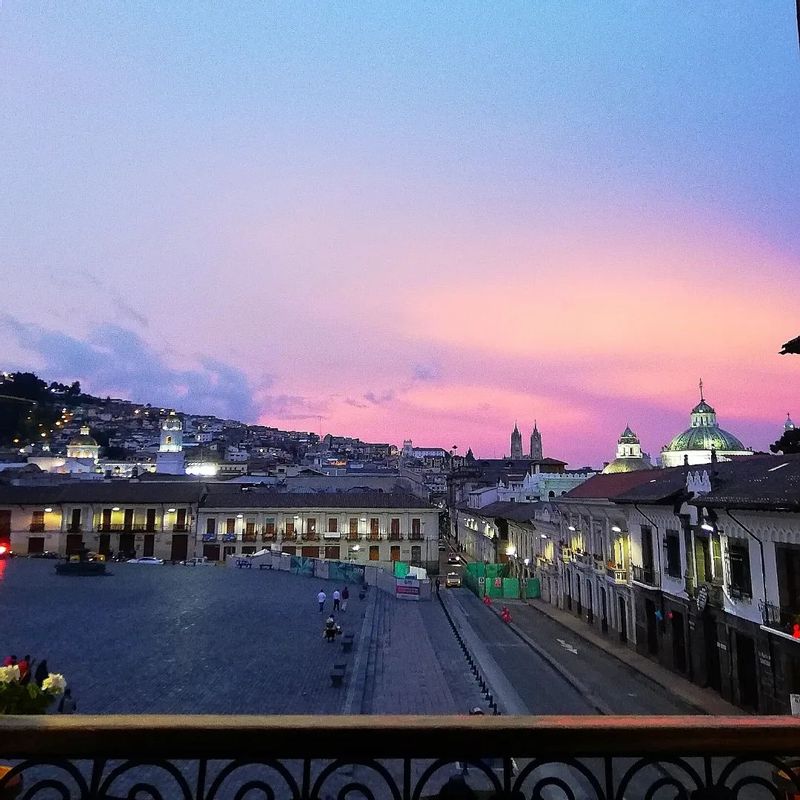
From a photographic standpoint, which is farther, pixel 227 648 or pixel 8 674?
pixel 227 648

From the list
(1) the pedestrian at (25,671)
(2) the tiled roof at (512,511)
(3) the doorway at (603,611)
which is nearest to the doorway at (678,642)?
(3) the doorway at (603,611)

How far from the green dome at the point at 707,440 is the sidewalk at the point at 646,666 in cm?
3429

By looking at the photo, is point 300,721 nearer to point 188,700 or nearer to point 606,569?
point 188,700

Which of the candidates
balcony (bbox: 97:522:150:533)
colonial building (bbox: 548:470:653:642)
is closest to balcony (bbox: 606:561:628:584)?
colonial building (bbox: 548:470:653:642)

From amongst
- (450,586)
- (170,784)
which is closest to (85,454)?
(450,586)

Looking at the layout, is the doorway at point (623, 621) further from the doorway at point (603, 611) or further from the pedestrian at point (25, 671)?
the pedestrian at point (25, 671)

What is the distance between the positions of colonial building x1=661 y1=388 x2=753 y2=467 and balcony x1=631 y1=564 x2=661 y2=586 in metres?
39.2

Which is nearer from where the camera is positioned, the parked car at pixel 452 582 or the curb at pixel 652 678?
the curb at pixel 652 678

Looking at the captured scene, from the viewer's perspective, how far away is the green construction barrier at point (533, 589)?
169 ft

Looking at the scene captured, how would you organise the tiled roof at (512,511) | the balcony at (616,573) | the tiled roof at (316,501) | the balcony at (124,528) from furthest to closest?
1. the balcony at (124,528)
2. the tiled roof at (316,501)
3. the tiled roof at (512,511)
4. the balcony at (616,573)

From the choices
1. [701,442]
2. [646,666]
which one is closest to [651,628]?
[646,666]

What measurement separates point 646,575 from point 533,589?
21.8m

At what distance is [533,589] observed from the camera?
5159cm

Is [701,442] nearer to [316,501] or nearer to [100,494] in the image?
[316,501]
